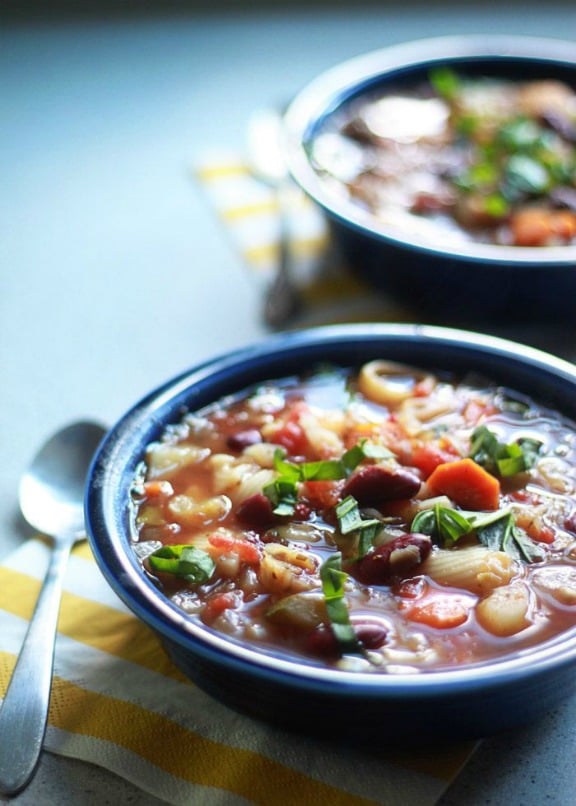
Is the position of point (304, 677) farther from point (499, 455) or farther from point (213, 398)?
point (213, 398)

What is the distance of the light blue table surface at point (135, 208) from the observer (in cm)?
227

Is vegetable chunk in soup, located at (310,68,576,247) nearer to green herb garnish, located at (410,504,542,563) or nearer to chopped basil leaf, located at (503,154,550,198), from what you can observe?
chopped basil leaf, located at (503,154,550,198)

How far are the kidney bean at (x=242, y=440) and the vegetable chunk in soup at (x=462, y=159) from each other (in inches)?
33.8

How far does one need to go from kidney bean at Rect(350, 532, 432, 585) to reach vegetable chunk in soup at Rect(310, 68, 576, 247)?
1.14 m

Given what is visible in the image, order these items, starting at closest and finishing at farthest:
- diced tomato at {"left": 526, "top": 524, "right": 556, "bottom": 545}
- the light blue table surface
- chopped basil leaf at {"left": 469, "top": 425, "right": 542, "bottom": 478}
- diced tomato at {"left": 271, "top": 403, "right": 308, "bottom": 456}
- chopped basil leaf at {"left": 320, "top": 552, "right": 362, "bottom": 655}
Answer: chopped basil leaf at {"left": 320, "top": 552, "right": 362, "bottom": 655} < diced tomato at {"left": 526, "top": 524, "right": 556, "bottom": 545} < chopped basil leaf at {"left": 469, "top": 425, "right": 542, "bottom": 478} < diced tomato at {"left": 271, "top": 403, "right": 308, "bottom": 456} < the light blue table surface

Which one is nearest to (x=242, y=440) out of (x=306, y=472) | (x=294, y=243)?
(x=306, y=472)

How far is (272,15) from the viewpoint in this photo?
16.2 ft

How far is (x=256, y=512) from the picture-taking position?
193 centimetres

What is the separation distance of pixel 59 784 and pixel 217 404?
A: 2.79 ft

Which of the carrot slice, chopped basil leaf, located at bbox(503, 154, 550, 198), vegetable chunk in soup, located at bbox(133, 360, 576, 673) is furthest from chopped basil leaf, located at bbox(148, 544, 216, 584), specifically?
chopped basil leaf, located at bbox(503, 154, 550, 198)

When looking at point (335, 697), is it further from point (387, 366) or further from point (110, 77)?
point (110, 77)

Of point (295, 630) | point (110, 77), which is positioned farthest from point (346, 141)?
point (295, 630)

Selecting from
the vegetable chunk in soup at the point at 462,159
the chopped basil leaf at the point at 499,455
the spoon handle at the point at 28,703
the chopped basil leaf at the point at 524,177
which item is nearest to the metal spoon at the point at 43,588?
the spoon handle at the point at 28,703

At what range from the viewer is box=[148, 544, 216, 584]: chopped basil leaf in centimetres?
182
